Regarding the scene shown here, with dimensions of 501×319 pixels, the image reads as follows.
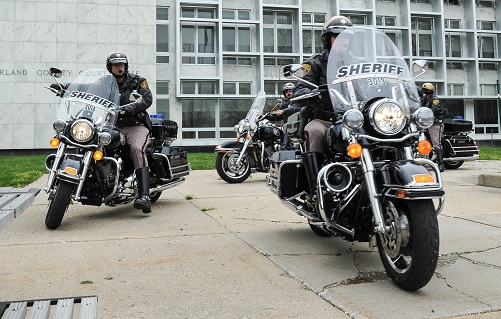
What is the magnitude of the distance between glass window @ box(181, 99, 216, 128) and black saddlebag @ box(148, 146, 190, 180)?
22.1 metres

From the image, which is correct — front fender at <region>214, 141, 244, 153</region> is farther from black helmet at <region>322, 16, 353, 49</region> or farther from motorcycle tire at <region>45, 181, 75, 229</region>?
black helmet at <region>322, 16, 353, 49</region>

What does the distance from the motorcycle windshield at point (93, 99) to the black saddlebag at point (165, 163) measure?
0.98 meters

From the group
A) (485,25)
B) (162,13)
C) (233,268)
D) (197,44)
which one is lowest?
(233,268)

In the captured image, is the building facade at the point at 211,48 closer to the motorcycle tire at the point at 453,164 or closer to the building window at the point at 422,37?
the building window at the point at 422,37

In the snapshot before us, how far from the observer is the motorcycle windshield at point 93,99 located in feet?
17.6

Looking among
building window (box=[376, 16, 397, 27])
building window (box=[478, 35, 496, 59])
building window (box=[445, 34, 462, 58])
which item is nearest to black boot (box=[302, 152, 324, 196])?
building window (box=[376, 16, 397, 27])

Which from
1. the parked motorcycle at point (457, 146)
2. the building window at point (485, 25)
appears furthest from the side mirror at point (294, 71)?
the building window at point (485, 25)

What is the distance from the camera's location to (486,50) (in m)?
34.4

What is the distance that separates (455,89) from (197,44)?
55.9 feet

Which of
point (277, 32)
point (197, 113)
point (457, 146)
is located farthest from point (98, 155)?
point (277, 32)

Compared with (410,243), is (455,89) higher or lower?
higher

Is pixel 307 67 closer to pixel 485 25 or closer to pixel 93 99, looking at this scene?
pixel 93 99

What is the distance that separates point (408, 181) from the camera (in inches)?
114

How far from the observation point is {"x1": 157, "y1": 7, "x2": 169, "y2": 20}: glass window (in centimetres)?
2876
